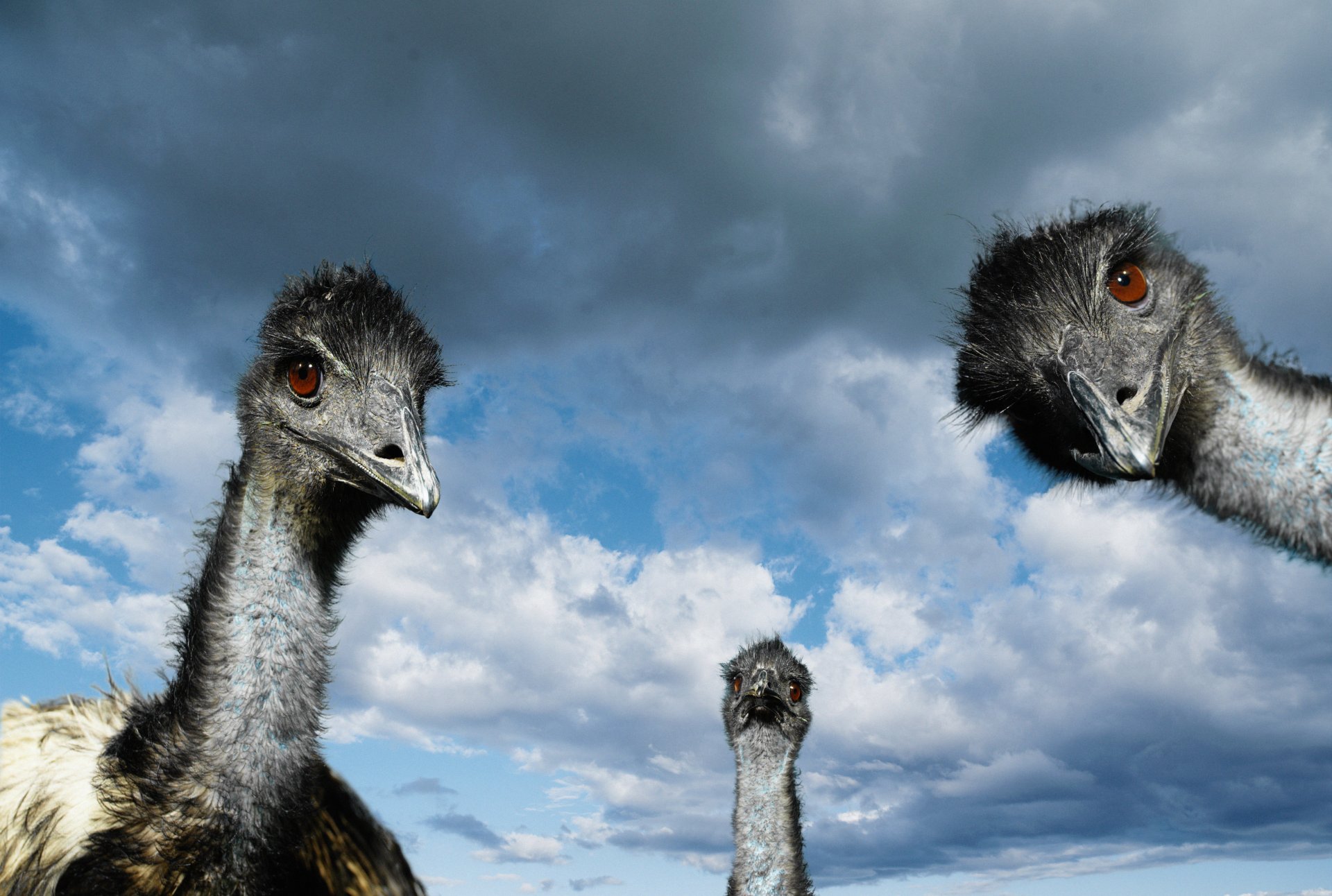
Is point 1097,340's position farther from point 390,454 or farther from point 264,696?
point 264,696

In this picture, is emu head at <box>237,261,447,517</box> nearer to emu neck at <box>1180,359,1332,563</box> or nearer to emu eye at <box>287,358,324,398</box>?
emu eye at <box>287,358,324,398</box>

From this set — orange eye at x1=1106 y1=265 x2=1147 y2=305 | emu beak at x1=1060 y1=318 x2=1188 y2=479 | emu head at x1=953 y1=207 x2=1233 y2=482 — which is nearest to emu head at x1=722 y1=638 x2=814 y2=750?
emu head at x1=953 y1=207 x2=1233 y2=482

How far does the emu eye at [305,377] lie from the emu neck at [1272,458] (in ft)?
11.2

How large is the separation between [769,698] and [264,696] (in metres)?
4.69

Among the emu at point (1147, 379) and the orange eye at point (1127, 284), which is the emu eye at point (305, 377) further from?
the orange eye at point (1127, 284)

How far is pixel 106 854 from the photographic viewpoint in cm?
312

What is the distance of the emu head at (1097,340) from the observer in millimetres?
3822

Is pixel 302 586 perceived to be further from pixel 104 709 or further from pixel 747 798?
pixel 747 798

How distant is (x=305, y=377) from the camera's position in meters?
3.91

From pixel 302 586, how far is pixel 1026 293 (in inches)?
124

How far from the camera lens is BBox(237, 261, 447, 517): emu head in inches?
144

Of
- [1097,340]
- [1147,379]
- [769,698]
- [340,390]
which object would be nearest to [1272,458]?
[1147,379]

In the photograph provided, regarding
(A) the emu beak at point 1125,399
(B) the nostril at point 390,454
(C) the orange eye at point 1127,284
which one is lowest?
(B) the nostril at point 390,454

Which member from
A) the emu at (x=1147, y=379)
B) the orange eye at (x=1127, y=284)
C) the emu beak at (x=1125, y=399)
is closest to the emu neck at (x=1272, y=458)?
the emu at (x=1147, y=379)
